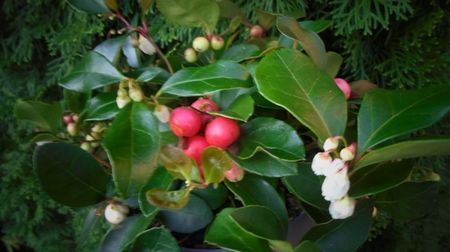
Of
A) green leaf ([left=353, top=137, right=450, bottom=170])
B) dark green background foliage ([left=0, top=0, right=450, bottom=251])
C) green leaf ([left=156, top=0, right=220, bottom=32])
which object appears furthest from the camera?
dark green background foliage ([left=0, top=0, right=450, bottom=251])

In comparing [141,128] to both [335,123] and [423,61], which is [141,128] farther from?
[423,61]

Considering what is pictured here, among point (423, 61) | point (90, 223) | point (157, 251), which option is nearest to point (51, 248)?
point (90, 223)

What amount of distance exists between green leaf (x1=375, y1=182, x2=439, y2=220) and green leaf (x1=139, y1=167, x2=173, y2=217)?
19 centimetres

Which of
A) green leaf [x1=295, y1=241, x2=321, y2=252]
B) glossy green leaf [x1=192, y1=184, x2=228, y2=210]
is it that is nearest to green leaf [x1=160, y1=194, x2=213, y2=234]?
glossy green leaf [x1=192, y1=184, x2=228, y2=210]

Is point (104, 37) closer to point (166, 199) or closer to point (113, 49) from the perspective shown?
point (113, 49)

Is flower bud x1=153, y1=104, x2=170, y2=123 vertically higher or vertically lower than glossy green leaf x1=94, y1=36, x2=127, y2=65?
higher

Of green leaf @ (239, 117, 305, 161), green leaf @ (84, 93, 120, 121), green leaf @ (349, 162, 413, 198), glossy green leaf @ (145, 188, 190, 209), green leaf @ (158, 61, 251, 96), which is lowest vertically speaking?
green leaf @ (349, 162, 413, 198)

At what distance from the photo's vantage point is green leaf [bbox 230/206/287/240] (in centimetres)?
37

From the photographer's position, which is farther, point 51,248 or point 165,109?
point 51,248

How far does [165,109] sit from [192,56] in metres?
0.11

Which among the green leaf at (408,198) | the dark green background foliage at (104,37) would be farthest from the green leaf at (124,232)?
the green leaf at (408,198)

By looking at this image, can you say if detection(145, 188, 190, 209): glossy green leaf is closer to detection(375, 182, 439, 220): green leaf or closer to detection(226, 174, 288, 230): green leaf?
detection(226, 174, 288, 230): green leaf

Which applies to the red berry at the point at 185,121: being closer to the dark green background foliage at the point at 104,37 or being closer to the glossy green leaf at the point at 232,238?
the glossy green leaf at the point at 232,238

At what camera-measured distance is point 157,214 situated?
0.46 meters
